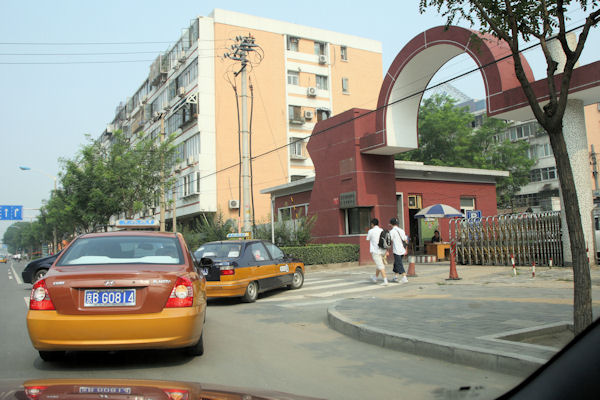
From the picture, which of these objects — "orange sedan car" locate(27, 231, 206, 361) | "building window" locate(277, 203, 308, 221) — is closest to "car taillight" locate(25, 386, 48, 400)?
"orange sedan car" locate(27, 231, 206, 361)

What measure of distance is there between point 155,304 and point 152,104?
4858 cm

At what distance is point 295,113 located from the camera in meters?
40.8

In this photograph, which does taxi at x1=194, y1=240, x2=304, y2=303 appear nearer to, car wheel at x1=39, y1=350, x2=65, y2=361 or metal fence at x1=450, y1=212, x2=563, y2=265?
car wheel at x1=39, y1=350, x2=65, y2=361

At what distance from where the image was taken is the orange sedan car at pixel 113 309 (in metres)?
4.85

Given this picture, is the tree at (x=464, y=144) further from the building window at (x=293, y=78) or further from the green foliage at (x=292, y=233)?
the green foliage at (x=292, y=233)

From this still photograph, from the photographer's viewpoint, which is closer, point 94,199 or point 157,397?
point 157,397

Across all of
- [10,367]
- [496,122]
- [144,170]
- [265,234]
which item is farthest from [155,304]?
[496,122]

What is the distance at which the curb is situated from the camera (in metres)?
4.75

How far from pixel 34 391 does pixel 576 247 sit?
527 cm

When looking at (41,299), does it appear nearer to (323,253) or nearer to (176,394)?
(176,394)

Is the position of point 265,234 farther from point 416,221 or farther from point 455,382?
point 455,382

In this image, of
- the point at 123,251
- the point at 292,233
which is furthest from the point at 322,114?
the point at 123,251

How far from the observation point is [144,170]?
3081cm

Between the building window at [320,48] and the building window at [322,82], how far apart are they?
2003 millimetres
